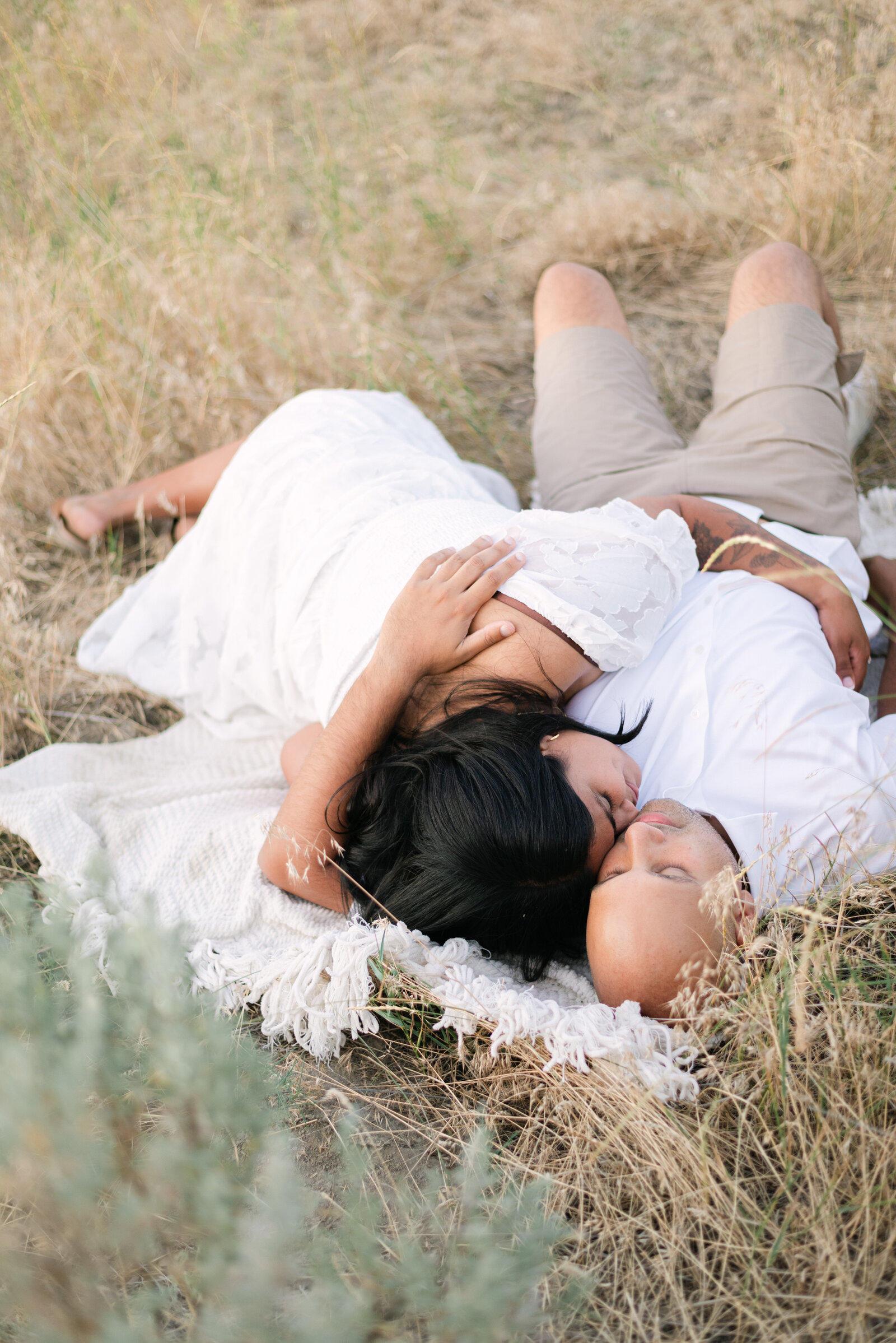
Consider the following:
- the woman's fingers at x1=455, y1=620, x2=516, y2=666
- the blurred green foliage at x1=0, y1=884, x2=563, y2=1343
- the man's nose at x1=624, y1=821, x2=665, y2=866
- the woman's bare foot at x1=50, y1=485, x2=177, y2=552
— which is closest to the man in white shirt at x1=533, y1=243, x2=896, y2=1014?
the man's nose at x1=624, y1=821, x2=665, y2=866

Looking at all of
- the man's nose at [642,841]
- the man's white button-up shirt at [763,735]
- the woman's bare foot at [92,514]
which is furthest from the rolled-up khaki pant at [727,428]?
the woman's bare foot at [92,514]

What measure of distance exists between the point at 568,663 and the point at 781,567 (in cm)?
72

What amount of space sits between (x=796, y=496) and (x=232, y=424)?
2.18 m

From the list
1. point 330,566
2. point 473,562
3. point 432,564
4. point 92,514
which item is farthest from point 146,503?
point 473,562

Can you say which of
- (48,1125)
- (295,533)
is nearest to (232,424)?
(295,533)

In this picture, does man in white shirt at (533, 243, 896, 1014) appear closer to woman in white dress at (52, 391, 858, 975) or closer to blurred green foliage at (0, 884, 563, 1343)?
woman in white dress at (52, 391, 858, 975)

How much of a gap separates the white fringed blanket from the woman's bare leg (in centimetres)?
80

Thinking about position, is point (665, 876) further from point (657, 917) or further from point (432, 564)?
point (432, 564)

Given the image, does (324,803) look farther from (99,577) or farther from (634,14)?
(634,14)

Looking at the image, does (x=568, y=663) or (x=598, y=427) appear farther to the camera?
(x=598, y=427)

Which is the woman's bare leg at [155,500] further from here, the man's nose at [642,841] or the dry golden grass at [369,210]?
the man's nose at [642,841]

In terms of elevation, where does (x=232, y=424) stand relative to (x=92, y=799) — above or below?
above

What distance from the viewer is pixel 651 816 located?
194 centimetres

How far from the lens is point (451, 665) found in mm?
2074
